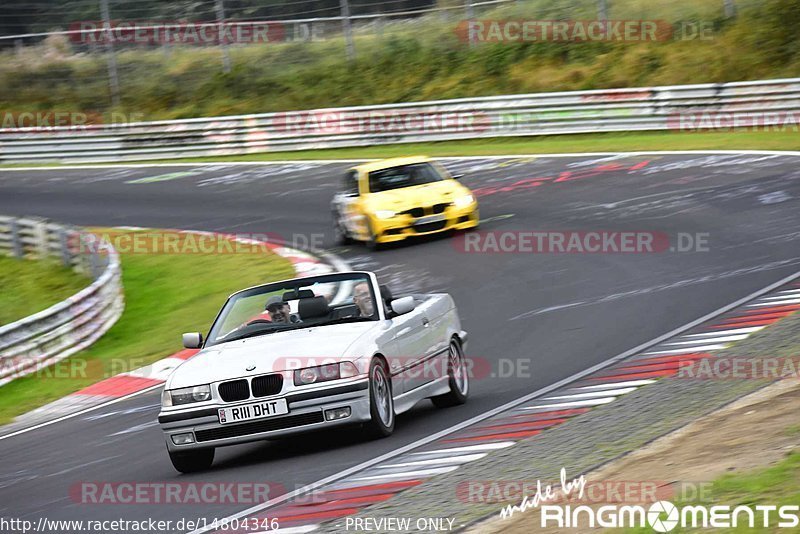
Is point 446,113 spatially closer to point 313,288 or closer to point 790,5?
point 790,5

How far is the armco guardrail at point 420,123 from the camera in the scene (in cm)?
2727

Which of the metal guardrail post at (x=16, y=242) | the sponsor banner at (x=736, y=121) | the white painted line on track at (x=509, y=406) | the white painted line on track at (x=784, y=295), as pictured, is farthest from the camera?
the sponsor banner at (x=736, y=121)

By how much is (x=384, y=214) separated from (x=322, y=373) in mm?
11414

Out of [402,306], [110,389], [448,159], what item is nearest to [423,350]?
[402,306]

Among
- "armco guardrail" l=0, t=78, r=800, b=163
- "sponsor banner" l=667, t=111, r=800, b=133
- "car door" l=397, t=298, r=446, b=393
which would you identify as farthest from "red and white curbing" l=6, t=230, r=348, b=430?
"armco guardrail" l=0, t=78, r=800, b=163

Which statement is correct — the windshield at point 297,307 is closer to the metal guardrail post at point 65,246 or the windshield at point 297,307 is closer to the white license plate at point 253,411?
the white license plate at point 253,411

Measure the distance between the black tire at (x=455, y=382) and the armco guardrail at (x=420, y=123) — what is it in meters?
17.1

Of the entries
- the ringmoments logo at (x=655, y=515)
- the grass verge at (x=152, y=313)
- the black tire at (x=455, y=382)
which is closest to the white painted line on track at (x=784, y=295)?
the black tire at (x=455, y=382)

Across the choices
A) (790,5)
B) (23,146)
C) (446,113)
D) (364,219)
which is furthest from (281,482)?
(23,146)

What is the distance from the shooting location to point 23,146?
121 ft

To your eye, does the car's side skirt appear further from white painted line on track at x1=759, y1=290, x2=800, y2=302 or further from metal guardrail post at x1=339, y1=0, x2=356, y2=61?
metal guardrail post at x1=339, y1=0, x2=356, y2=61

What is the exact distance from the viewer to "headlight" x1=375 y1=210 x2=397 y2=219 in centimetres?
1991

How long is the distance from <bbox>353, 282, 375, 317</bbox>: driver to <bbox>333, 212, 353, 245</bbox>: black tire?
11.1 metres

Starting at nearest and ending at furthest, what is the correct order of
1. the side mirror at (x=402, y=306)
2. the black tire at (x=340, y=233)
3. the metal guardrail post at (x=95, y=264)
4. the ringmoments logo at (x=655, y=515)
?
the ringmoments logo at (x=655, y=515) → the side mirror at (x=402, y=306) → the metal guardrail post at (x=95, y=264) → the black tire at (x=340, y=233)
